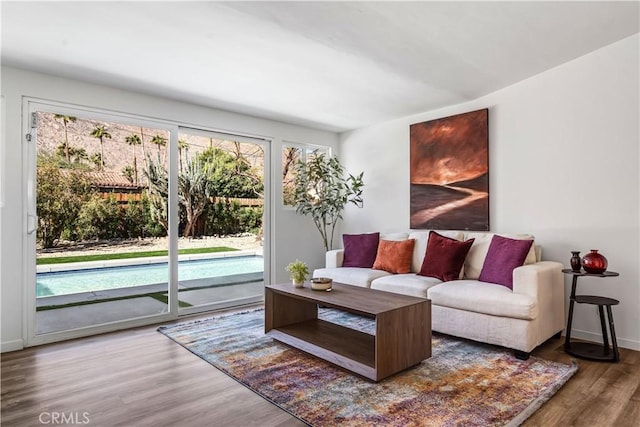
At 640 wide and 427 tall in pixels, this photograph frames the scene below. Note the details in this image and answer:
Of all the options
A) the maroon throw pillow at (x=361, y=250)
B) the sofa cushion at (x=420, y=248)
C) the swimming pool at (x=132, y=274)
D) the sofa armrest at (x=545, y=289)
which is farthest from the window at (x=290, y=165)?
the sofa armrest at (x=545, y=289)

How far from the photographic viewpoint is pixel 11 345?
3.19 m

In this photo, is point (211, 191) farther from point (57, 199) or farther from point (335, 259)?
point (335, 259)

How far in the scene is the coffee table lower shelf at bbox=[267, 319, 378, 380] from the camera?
2.56 m

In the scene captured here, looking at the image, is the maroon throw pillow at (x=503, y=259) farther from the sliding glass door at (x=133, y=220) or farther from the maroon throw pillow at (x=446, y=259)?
the sliding glass door at (x=133, y=220)

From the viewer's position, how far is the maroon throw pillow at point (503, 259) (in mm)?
3227

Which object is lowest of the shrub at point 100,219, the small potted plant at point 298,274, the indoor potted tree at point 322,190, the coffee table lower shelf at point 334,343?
the coffee table lower shelf at point 334,343

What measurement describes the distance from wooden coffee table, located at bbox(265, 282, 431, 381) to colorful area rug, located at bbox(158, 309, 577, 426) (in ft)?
0.29

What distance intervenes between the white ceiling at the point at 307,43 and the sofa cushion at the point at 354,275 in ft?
6.31

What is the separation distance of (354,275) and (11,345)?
3.10 m

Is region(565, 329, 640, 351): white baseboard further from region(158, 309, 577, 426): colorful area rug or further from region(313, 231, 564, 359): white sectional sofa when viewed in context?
region(158, 309, 577, 426): colorful area rug

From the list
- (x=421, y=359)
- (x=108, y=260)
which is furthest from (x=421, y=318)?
(x=108, y=260)

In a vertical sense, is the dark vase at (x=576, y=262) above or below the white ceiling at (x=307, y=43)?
below

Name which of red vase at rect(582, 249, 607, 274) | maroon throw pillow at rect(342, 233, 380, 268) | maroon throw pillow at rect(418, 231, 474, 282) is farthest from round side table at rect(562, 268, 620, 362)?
maroon throw pillow at rect(342, 233, 380, 268)

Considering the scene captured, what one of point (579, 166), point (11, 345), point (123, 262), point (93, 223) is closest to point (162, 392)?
point (11, 345)
